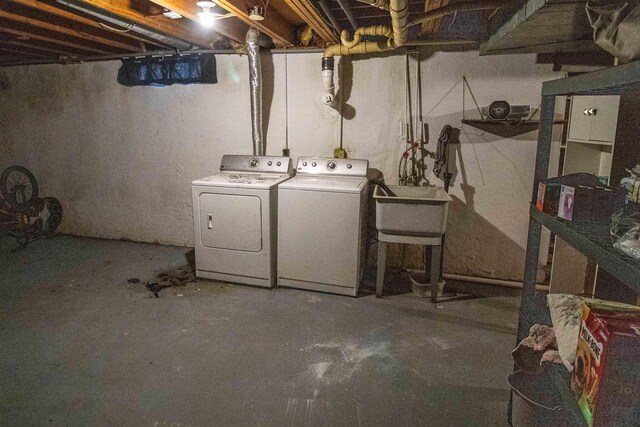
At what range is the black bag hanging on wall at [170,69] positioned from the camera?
3.96m

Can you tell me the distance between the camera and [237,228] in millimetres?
3396

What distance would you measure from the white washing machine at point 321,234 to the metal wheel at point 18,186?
132 inches

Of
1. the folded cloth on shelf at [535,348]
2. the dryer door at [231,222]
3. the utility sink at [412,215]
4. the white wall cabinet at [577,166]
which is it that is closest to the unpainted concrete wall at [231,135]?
the white wall cabinet at [577,166]

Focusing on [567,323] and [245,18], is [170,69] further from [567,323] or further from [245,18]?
[567,323]

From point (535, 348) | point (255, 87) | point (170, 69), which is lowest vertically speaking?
point (535, 348)

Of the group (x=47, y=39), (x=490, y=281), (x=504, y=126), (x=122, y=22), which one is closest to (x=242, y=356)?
(x=490, y=281)

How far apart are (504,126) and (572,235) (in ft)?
8.00

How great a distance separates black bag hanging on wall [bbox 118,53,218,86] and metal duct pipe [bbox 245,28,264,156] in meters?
0.56

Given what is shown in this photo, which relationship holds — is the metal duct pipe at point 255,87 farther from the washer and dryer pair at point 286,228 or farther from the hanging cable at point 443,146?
the hanging cable at point 443,146

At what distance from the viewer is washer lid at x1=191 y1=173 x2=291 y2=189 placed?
130 inches

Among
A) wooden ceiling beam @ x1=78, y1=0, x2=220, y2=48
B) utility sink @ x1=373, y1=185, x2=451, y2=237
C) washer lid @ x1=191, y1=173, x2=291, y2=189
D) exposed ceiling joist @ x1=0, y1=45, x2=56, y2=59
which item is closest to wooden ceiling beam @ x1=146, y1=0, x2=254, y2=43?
wooden ceiling beam @ x1=78, y1=0, x2=220, y2=48

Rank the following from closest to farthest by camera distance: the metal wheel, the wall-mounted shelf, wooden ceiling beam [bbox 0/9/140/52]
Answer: wooden ceiling beam [bbox 0/9/140/52], the wall-mounted shelf, the metal wheel

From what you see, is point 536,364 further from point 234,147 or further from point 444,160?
point 234,147

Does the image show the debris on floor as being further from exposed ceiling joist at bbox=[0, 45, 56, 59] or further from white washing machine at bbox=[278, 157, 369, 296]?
exposed ceiling joist at bbox=[0, 45, 56, 59]
